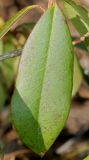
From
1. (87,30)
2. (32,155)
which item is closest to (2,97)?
(32,155)

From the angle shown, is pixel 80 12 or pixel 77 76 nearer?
pixel 80 12

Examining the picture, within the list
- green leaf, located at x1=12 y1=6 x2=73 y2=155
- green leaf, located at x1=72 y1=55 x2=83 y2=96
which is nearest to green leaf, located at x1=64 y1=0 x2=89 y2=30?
green leaf, located at x1=12 y1=6 x2=73 y2=155

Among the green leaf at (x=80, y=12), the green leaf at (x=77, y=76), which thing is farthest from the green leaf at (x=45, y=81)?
the green leaf at (x=77, y=76)

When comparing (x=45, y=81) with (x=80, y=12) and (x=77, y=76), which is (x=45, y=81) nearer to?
(x=80, y=12)

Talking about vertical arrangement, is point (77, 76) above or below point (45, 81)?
below

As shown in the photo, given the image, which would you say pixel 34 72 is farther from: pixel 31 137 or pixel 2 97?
pixel 2 97

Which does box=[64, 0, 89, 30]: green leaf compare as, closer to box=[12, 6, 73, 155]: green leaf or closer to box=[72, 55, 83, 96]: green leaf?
box=[12, 6, 73, 155]: green leaf

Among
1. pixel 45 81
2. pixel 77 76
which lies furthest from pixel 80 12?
pixel 77 76

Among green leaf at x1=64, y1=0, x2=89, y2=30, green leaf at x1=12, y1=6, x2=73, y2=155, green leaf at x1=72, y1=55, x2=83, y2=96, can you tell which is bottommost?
green leaf at x1=72, y1=55, x2=83, y2=96
